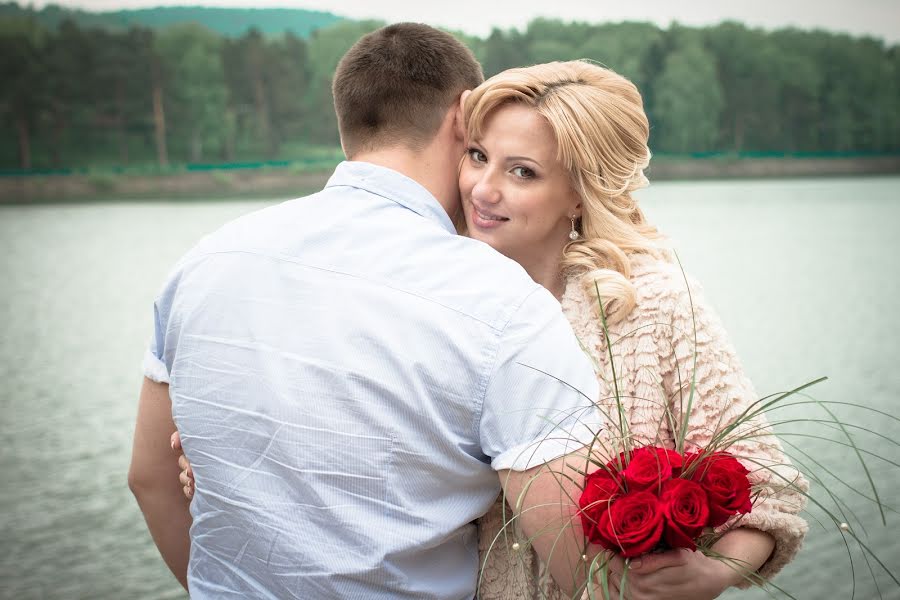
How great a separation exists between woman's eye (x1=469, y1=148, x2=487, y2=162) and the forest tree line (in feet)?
86.3

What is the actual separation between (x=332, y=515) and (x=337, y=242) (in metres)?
0.43

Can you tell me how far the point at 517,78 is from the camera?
6.41ft

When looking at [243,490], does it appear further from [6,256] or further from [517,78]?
[6,256]

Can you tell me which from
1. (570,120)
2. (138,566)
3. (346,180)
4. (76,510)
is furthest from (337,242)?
(76,510)

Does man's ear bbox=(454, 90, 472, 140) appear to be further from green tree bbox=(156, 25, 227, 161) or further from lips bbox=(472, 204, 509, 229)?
green tree bbox=(156, 25, 227, 161)

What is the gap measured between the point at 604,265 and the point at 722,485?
791 mm

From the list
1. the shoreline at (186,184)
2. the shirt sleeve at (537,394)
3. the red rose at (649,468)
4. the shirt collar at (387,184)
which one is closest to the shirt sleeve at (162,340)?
the shirt collar at (387,184)

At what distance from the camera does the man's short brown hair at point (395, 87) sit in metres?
1.61

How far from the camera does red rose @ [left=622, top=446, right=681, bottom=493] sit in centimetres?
123

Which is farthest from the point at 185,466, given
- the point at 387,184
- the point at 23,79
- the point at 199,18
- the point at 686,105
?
the point at 199,18

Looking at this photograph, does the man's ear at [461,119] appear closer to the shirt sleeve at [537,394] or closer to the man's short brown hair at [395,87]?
the man's short brown hair at [395,87]

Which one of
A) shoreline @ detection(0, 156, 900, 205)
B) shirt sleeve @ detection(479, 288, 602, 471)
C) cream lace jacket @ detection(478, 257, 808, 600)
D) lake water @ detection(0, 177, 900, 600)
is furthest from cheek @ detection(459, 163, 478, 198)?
shoreline @ detection(0, 156, 900, 205)

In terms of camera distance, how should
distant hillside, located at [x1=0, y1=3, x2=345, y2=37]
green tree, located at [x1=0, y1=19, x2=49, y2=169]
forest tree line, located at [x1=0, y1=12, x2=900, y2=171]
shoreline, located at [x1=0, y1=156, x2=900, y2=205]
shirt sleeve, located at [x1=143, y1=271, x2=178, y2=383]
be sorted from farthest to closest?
distant hillside, located at [x1=0, y1=3, x2=345, y2=37], green tree, located at [x1=0, y1=19, x2=49, y2=169], forest tree line, located at [x1=0, y1=12, x2=900, y2=171], shoreline, located at [x1=0, y1=156, x2=900, y2=205], shirt sleeve, located at [x1=143, y1=271, x2=178, y2=383]

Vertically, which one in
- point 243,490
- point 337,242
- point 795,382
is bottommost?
point 795,382
